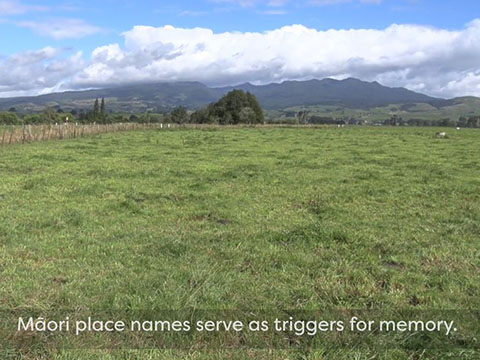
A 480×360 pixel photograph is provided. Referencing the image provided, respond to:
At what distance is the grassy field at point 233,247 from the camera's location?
16.3 feet

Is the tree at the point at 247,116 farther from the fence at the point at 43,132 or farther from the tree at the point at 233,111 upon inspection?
the fence at the point at 43,132

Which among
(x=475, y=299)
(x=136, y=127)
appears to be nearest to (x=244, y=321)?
(x=475, y=299)

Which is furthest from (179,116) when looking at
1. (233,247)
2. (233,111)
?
(233,247)

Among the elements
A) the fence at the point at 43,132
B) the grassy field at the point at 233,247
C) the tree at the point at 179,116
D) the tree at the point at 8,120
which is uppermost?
the tree at the point at 179,116

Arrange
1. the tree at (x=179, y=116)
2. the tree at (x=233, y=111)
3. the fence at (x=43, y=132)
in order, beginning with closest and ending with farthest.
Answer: the fence at (x=43, y=132) → the tree at (x=233, y=111) → the tree at (x=179, y=116)

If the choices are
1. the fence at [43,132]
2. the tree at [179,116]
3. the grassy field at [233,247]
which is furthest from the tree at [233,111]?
the grassy field at [233,247]

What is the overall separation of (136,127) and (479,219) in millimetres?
52066

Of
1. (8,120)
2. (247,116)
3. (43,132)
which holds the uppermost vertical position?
(247,116)

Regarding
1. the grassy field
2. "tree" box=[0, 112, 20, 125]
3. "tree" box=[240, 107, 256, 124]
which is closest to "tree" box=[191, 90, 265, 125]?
"tree" box=[240, 107, 256, 124]

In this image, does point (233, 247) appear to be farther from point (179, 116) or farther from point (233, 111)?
point (179, 116)

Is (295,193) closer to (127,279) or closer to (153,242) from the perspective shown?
(153,242)

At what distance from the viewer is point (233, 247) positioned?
7074 mm

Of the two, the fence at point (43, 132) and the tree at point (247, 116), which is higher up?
the tree at point (247, 116)

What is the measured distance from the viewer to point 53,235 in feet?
24.6
